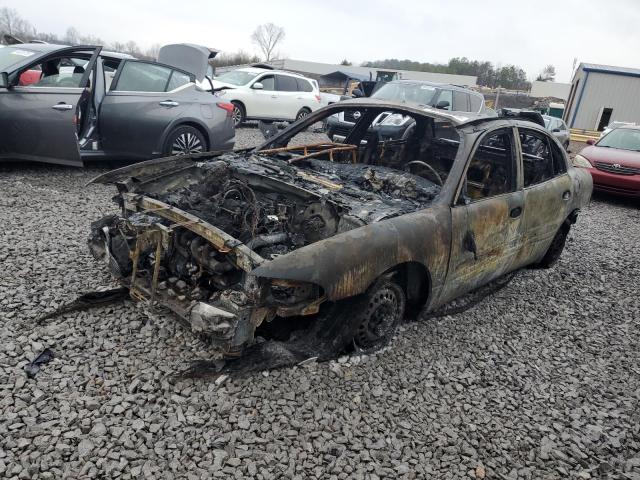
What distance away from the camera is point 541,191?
14.0 feet

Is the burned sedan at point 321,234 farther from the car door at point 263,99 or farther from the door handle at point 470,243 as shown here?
the car door at point 263,99

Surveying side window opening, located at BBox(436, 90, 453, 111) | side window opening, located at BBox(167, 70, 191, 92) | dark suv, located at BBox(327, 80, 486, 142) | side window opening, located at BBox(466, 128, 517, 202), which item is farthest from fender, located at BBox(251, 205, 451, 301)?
side window opening, located at BBox(436, 90, 453, 111)

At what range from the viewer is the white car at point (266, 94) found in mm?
13023

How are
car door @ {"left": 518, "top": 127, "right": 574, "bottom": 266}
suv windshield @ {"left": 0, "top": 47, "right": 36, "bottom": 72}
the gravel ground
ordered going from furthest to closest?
suv windshield @ {"left": 0, "top": 47, "right": 36, "bottom": 72} < car door @ {"left": 518, "top": 127, "right": 574, "bottom": 266} < the gravel ground

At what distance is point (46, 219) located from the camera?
503 centimetres

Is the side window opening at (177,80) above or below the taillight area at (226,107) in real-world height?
above

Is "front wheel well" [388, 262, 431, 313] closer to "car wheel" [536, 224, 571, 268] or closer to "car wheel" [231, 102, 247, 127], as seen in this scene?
"car wheel" [536, 224, 571, 268]

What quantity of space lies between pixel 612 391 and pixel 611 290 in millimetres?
2025

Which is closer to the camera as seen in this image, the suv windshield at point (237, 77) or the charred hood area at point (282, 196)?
the charred hood area at point (282, 196)

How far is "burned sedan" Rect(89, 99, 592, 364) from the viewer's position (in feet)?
8.88

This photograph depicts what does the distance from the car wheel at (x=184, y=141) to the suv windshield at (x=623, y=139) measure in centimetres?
824

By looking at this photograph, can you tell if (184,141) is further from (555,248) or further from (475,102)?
(475,102)

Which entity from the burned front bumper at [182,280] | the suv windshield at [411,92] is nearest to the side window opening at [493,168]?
the burned front bumper at [182,280]

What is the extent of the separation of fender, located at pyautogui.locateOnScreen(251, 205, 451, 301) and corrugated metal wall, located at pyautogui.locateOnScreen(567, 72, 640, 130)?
86.6 feet
